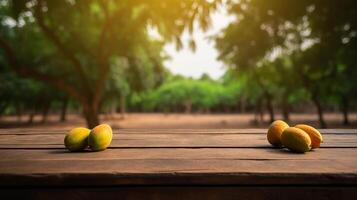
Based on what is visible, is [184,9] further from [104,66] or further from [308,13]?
[308,13]

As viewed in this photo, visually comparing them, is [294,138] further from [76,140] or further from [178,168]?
[76,140]

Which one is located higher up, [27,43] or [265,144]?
[27,43]

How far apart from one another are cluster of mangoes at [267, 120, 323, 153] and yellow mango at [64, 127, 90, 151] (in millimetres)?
1182

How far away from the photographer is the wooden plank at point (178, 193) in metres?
1.23

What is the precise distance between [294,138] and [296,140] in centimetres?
2

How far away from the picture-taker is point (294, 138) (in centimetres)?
172

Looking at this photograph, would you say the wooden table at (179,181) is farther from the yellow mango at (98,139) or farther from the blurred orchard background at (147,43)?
the blurred orchard background at (147,43)

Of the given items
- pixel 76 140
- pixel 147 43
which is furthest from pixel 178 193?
pixel 147 43

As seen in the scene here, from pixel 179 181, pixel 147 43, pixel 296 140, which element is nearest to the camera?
pixel 179 181

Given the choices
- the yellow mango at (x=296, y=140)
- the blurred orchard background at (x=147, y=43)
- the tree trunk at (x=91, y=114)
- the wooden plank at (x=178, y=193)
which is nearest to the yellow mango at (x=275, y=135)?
the yellow mango at (x=296, y=140)

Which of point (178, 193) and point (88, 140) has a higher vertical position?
point (88, 140)

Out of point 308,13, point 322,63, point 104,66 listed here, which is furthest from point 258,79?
point 104,66

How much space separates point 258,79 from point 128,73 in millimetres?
12078

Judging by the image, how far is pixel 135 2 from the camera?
34.1 feet
